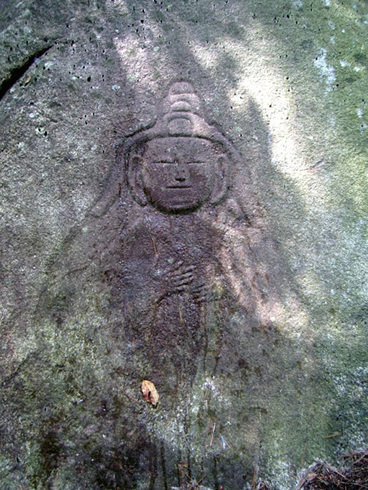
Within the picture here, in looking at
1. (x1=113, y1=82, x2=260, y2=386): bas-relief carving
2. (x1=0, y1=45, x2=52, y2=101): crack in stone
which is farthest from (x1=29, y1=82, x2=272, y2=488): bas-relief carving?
(x1=0, y1=45, x2=52, y2=101): crack in stone

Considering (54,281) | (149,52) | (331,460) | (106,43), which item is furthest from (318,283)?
(106,43)

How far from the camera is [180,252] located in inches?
69.0

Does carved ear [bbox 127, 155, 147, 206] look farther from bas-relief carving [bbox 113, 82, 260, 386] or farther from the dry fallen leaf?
the dry fallen leaf

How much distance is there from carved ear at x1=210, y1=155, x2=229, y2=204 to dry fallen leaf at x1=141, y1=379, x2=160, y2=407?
0.87 meters

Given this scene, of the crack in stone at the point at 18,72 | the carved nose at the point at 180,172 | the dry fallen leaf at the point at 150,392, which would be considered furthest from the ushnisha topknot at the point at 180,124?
the dry fallen leaf at the point at 150,392

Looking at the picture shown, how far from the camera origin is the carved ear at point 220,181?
1.76m

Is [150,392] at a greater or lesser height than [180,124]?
lesser

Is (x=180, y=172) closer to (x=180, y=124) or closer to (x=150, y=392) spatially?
(x=180, y=124)

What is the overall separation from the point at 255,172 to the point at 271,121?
0.25 metres

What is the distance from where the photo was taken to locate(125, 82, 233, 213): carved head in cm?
174

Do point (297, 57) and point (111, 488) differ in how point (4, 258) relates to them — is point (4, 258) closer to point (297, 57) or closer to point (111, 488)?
point (111, 488)

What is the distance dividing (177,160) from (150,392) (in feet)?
3.45

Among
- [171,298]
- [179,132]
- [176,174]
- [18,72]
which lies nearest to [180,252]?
[171,298]

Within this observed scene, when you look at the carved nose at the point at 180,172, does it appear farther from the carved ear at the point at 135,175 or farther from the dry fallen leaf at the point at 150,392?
the dry fallen leaf at the point at 150,392
